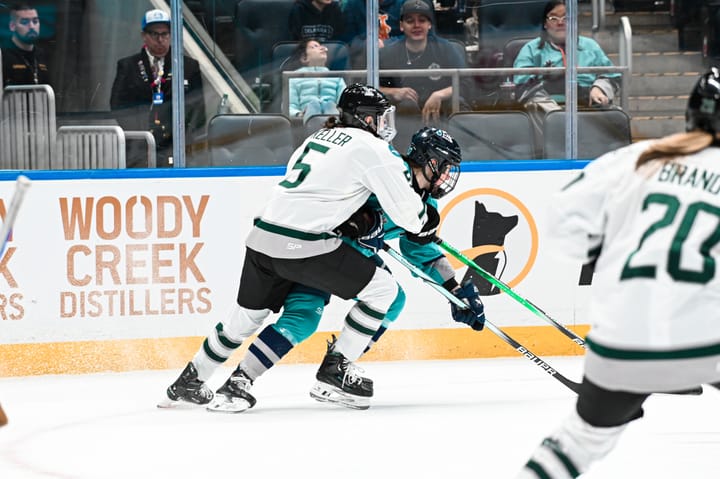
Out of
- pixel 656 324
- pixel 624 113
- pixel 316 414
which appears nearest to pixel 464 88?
pixel 624 113

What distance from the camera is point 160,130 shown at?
5234 millimetres

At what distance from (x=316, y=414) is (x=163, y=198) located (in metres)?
1.30

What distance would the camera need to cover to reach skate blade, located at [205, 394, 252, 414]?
4191 millimetres

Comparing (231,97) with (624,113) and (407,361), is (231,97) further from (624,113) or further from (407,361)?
(624,113)

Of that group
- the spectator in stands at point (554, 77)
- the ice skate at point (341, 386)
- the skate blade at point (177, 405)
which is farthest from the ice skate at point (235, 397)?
the spectator in stands at point (554, 77)

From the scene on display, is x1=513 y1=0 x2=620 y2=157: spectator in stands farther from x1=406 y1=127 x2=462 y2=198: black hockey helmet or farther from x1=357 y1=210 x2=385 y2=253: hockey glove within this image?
x1=357 y1=210 x2=385 y2=253: hockey glove

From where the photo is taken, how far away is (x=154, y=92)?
523 centimetres

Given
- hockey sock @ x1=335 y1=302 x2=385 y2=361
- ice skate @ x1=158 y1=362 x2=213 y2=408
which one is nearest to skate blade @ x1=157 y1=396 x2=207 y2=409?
ice skate @ x1=158 y1=362 x2=213 y2=408

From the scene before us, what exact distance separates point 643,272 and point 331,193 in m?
1.87

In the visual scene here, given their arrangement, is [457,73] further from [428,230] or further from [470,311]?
[470,311]

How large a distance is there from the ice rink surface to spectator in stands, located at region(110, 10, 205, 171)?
0.96 meters

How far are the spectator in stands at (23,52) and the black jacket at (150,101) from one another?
31cm

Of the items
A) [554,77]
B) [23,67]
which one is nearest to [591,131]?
[554,77]

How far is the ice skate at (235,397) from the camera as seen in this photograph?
4195 millimetres
